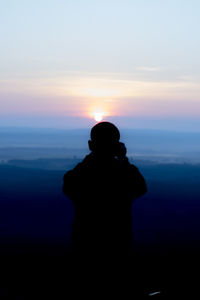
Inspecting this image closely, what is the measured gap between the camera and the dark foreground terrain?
3143 mm

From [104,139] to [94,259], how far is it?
83 centimetres

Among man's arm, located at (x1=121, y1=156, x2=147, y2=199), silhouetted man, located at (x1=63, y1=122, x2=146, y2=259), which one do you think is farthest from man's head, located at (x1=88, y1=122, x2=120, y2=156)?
man's arm, located at (x1=121, y1=156, x2=147, y2=199)

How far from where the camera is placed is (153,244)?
34594mm

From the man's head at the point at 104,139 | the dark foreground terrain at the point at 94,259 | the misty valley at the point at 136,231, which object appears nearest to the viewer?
the man's head at the point at 104,139

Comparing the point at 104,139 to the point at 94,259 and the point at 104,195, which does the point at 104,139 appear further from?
the point at 94,259

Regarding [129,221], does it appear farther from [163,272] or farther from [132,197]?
[163,272]

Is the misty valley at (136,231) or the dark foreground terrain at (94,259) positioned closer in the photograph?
the dark foreground terrain at (94,259)

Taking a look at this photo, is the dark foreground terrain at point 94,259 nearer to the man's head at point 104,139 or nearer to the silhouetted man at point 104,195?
the silhouetted man at point 104,195

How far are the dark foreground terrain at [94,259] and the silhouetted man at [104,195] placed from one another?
0.38 feet

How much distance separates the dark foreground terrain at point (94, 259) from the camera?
10.3ft

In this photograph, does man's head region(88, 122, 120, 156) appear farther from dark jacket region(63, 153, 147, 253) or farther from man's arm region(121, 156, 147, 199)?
man's arm region(121, 156, 147, 199)

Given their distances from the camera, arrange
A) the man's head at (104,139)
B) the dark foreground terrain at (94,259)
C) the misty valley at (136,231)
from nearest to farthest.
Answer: the man's head at (104,139), the dark foreground terrain at (94,259), the misty valley at (136,231)

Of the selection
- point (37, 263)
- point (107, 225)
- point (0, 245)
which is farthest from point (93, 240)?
point (0, 245)

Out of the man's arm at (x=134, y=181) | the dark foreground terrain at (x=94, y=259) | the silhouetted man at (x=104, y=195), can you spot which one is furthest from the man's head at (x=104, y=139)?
the dark foreground terrain at (x=94, y=259)
